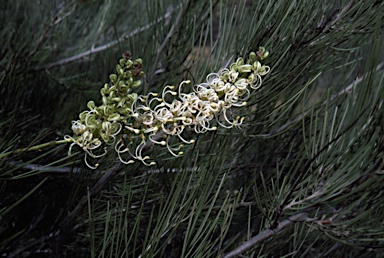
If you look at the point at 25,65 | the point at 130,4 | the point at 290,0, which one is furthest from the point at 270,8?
the point at 130,4

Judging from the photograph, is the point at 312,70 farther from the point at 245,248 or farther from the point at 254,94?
the point at 245,248

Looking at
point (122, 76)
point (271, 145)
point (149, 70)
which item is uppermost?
point (122, 76)

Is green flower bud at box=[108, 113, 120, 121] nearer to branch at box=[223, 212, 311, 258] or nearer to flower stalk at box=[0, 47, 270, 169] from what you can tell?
flower stalk at box=[0, 47, 270, 169]

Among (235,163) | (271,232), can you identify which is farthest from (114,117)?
(235,163)

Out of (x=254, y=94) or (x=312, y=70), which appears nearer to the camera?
(x=254, y=94)

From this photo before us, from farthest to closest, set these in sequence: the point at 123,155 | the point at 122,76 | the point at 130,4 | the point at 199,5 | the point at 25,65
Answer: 1. the point at 130,4
2. the point at 25,65
3. the point at 199,5
4. the point at 123,155
5. the point at 122,76

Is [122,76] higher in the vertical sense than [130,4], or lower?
higher

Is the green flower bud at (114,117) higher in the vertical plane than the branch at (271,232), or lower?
higher

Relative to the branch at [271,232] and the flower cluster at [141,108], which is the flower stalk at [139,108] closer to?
the flower cluster at [141,108]

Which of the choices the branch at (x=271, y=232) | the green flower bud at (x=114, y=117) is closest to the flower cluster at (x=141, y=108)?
the green flower bud at (x=114, y=117)
